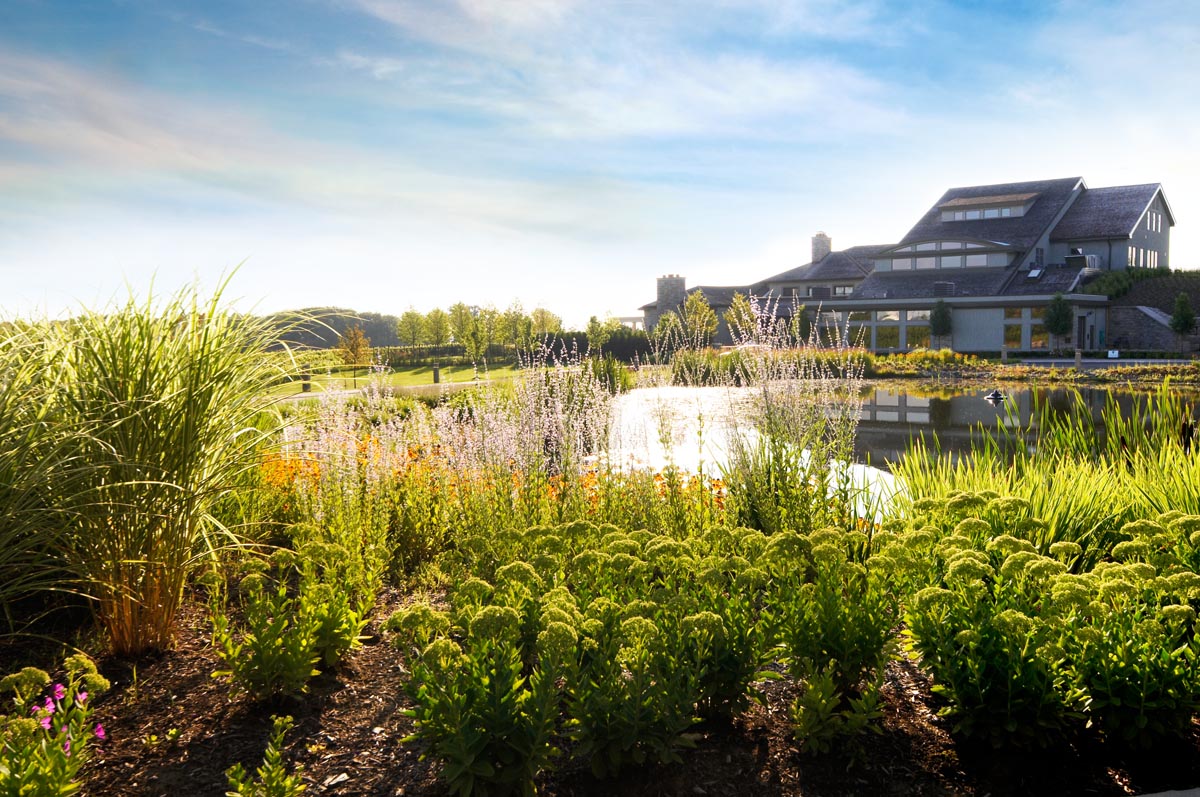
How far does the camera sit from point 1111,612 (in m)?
2.69

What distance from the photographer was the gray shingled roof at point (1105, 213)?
121 feet

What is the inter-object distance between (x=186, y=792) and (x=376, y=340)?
2588 inches

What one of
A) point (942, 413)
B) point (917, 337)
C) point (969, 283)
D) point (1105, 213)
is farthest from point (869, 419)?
point (1105, 213)

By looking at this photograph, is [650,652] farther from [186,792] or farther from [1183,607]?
[1183,607]

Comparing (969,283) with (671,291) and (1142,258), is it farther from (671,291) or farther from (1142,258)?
(671,291)

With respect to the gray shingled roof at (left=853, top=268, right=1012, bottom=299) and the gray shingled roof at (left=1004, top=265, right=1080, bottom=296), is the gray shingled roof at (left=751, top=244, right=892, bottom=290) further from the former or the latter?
the gray shingled roof at (left=1004, top=265, right=1080, bottom=296)

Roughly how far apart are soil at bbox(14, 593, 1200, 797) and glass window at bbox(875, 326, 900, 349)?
33831mm

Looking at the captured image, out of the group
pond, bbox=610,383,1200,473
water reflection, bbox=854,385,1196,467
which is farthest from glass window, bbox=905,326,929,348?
water reflection, bbox=854,385,1196,467

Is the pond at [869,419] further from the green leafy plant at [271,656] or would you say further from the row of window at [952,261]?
the row of window at [952,261]

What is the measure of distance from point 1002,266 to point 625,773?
127 ft

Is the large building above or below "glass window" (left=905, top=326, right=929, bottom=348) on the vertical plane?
above

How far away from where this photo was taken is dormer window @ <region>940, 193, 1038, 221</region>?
38250mm

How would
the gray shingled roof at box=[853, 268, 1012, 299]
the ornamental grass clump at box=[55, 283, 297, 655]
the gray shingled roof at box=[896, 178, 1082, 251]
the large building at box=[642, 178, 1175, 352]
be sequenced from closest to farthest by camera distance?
the ornamental grass clump at box=[55, 283, 297, 655]
the large building at box=[642, 178, 1175, 352]
the gray shingled roof at box=[853, 268, 1012, 299]
the gray shingled roof at box=[896, 178, 1082, 251]

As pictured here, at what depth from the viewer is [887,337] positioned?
115 feet
